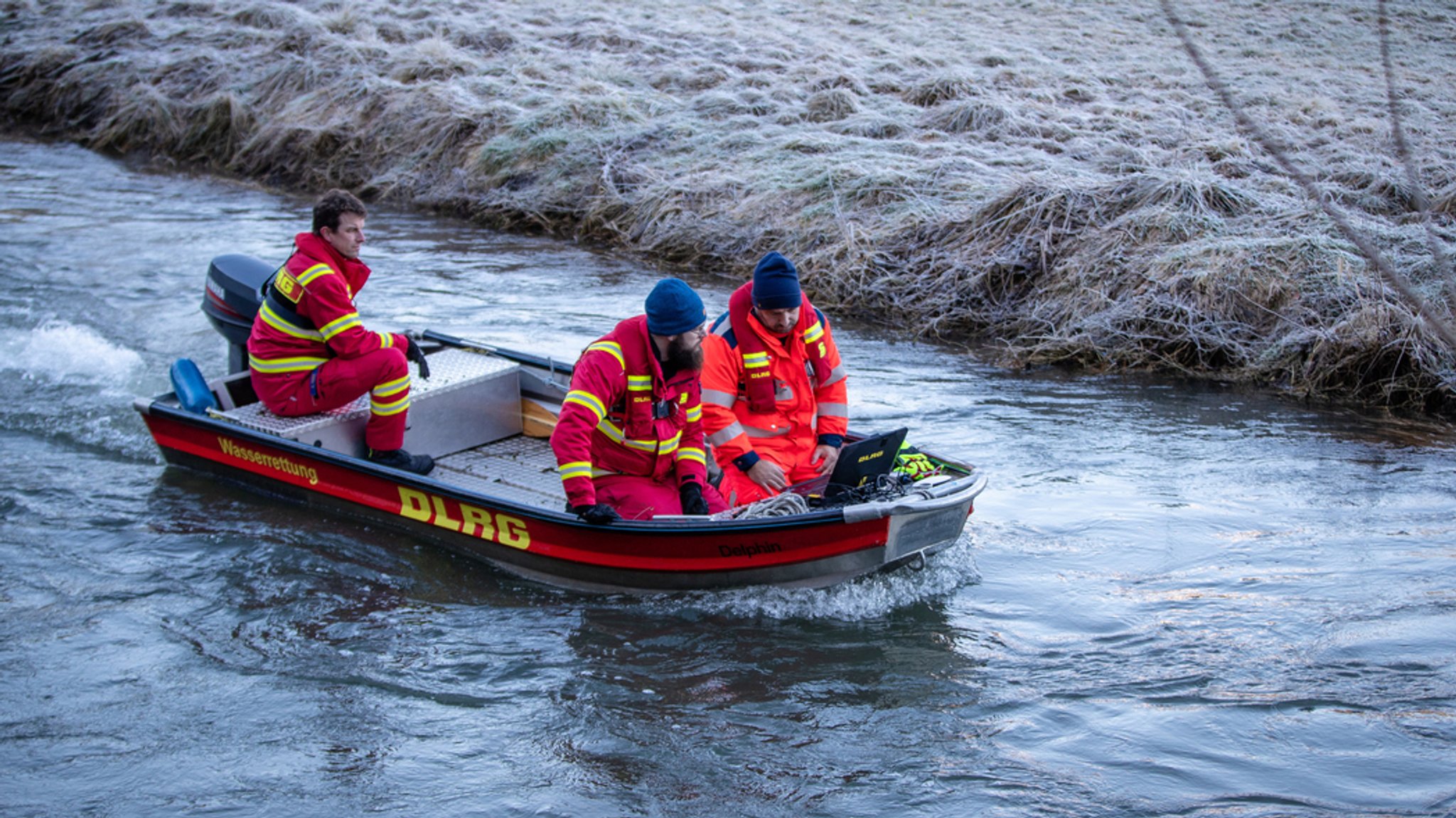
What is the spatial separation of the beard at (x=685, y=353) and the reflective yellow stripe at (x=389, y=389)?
1972 mm

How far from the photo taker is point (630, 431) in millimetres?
5938

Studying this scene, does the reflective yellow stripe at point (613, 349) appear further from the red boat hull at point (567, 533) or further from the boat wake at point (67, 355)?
the boat wake at point (67, 355)

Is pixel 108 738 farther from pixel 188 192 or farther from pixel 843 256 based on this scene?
pixel 188 192

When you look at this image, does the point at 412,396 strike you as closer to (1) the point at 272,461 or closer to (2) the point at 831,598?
(1) the point at 272,461

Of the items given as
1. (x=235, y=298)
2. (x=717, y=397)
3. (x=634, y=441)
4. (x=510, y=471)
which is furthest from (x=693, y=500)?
(x=235, y=298)

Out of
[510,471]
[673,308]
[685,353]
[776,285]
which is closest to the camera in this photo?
[673,308]

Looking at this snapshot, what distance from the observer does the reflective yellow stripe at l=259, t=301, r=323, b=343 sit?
697cm

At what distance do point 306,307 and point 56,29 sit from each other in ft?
58.3

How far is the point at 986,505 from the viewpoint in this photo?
738 cm

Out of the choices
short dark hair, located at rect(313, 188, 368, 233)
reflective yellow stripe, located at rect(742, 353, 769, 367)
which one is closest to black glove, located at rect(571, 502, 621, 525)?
reflective yellow stripe, located at rect(742, 353, 769, 367)

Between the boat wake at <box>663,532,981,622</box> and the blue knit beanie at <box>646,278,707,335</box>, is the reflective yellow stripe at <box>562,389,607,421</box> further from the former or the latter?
the boat wake at <box>663,532,981,622</box>

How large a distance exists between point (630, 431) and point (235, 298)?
343 centimetres

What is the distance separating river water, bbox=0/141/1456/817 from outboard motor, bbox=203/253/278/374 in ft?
3.19

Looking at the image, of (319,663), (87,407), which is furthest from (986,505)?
(87,407)
